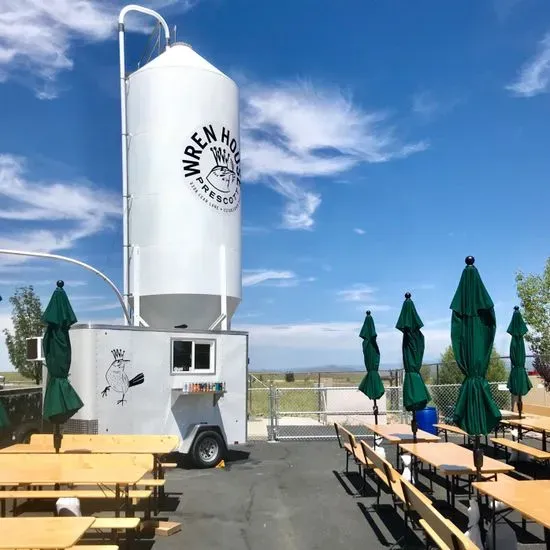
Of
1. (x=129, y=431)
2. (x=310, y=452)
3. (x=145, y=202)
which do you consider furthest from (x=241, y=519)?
(x=145, y=202)

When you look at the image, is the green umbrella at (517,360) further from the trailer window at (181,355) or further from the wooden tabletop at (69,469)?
the wooden tabletop at (69,469)

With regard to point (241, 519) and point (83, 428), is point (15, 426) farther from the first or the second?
point (241, 519)

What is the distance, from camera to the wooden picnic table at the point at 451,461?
7.30 m

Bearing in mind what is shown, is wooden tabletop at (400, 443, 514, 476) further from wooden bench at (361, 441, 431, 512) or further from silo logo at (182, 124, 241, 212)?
silo logo at (182, 124, 241, 212)

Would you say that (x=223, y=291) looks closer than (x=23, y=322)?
Yes

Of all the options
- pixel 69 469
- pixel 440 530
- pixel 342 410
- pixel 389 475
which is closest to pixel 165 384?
pixel 69 469

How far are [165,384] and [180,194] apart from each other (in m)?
4.16

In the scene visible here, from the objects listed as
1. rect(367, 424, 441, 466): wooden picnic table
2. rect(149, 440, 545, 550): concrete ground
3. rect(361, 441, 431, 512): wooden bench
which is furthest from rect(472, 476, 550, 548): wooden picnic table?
rect(367, 424, 441, 466): wooden picnic table

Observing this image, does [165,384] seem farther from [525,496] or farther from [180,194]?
[525,496]

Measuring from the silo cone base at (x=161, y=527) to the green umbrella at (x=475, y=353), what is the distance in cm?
377

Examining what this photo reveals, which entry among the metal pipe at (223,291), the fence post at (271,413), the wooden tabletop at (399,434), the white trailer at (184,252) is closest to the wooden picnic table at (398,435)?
the wooden tabletop at (399,434)

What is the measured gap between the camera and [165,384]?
39.8 feet

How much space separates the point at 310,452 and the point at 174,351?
178 inches

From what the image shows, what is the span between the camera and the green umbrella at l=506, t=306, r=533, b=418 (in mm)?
13156
